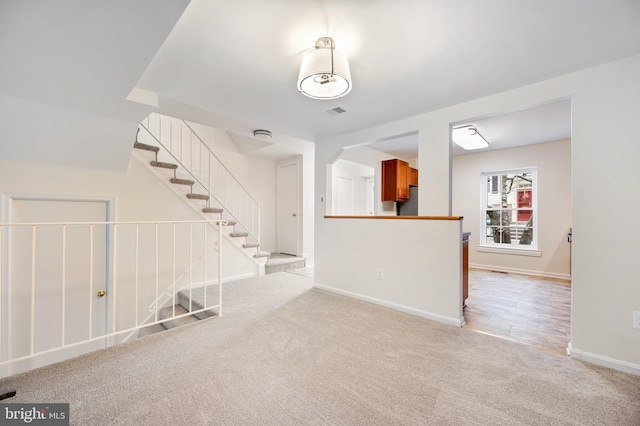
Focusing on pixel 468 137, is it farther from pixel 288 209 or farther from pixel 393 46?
pixel 288 209

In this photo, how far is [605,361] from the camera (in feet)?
6.09

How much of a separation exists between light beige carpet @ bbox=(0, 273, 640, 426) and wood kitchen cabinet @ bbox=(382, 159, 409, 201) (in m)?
2.95

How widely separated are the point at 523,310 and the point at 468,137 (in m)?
2.47

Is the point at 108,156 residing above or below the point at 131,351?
above

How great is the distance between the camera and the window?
4.75 metres

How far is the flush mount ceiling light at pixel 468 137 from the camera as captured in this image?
3623 millimetres

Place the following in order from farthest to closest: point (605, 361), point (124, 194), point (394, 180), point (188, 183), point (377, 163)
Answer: point (377, 163), point (394, 180), point (188, 183), point (124, 194), point (605, 361)

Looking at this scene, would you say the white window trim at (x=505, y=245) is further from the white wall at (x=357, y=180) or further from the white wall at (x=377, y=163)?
the white wall at (x=357, y=180)

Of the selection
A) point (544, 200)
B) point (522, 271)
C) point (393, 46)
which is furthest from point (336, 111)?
point (522, 271)

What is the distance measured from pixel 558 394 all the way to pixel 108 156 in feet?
14.7

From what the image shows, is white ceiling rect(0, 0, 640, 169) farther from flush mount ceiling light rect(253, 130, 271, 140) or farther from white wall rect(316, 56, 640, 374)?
flush mount ceiling light rect(253, 130, 271, 140)

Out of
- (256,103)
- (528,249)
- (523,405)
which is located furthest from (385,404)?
(528,249)

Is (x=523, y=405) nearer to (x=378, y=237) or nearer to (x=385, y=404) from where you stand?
(x=385, y=404)

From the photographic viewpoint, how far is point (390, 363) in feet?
6.06
